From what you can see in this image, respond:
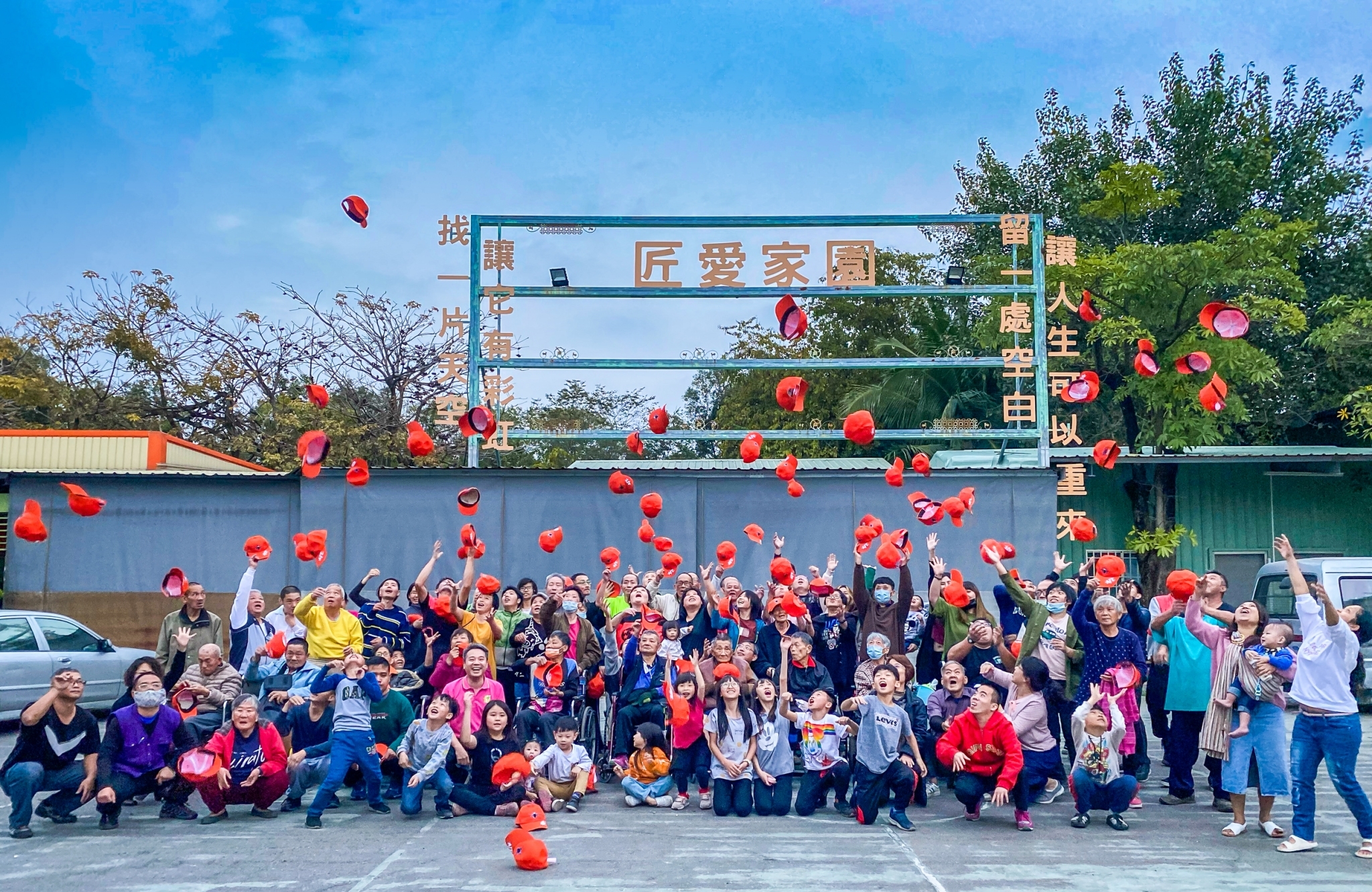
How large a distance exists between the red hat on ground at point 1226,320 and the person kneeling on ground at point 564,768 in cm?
668

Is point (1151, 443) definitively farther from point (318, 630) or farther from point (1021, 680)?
point (318, 630)

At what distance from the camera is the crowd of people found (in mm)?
7238

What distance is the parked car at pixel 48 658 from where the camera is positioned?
10859mm

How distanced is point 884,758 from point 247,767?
436 centimetres

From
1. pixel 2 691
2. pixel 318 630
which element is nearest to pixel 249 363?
pixel 2 691

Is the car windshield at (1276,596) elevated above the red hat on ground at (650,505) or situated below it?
below

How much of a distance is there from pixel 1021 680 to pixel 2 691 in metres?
9.52

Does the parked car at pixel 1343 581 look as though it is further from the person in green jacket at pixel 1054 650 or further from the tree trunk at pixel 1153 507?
the person in green jacket at pixel 1054 650

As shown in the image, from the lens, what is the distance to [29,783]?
281 inches

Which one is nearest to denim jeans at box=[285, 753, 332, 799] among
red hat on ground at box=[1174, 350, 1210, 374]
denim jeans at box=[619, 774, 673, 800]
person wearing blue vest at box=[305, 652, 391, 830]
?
person wearing blue vest at box=[305, 652, 391, 830]

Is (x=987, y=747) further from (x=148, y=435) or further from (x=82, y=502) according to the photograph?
(x=148, y=435)

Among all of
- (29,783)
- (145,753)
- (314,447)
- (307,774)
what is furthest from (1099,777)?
(314,447)

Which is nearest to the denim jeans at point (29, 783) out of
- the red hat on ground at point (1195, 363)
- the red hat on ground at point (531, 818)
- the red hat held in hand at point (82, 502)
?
the red hat on ground at point (531, 818)

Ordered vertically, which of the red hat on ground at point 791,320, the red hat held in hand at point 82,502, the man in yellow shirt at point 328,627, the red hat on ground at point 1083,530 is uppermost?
the red hat on ground at point 791,320
